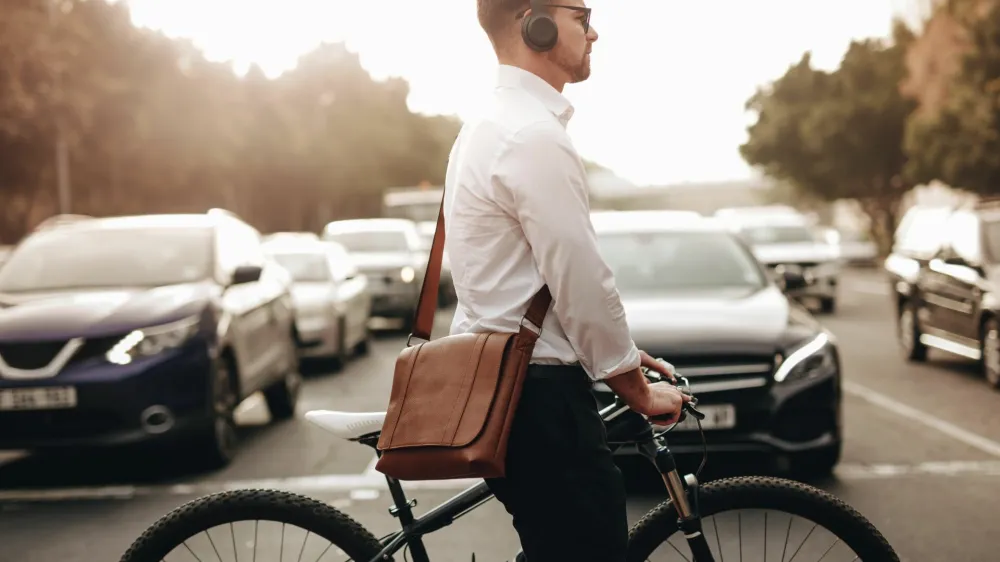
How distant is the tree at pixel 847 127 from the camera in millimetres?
49594

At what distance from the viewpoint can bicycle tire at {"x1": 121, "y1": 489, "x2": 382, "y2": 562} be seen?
10.0 ft

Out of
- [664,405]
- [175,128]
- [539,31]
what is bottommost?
[664,405]

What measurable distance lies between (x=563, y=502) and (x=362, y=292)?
44.3ft

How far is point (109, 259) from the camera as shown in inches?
352

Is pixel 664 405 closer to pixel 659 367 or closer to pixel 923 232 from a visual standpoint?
pixel 659 367

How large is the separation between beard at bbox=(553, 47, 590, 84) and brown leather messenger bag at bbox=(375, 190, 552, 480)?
1.62 feet

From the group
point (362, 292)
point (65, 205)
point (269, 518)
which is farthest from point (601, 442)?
point (65, 205)

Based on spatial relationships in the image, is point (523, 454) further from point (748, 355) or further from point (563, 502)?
point (748, 355)

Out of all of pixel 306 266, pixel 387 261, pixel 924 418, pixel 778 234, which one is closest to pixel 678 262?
pixel 924 418

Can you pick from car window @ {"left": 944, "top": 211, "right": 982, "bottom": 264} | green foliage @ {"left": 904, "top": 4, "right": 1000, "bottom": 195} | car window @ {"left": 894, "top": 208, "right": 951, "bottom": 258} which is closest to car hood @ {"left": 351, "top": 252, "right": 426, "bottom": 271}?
car window @ {"left": 894, "top": 208, "right": 951, "bottom": 258}

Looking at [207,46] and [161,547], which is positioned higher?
[207,46]

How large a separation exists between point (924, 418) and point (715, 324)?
3232 millimetres

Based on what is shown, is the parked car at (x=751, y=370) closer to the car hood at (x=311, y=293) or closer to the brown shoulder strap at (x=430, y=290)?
the brown shoulder strap at (x=430, y=290)

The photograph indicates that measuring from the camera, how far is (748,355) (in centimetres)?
707
